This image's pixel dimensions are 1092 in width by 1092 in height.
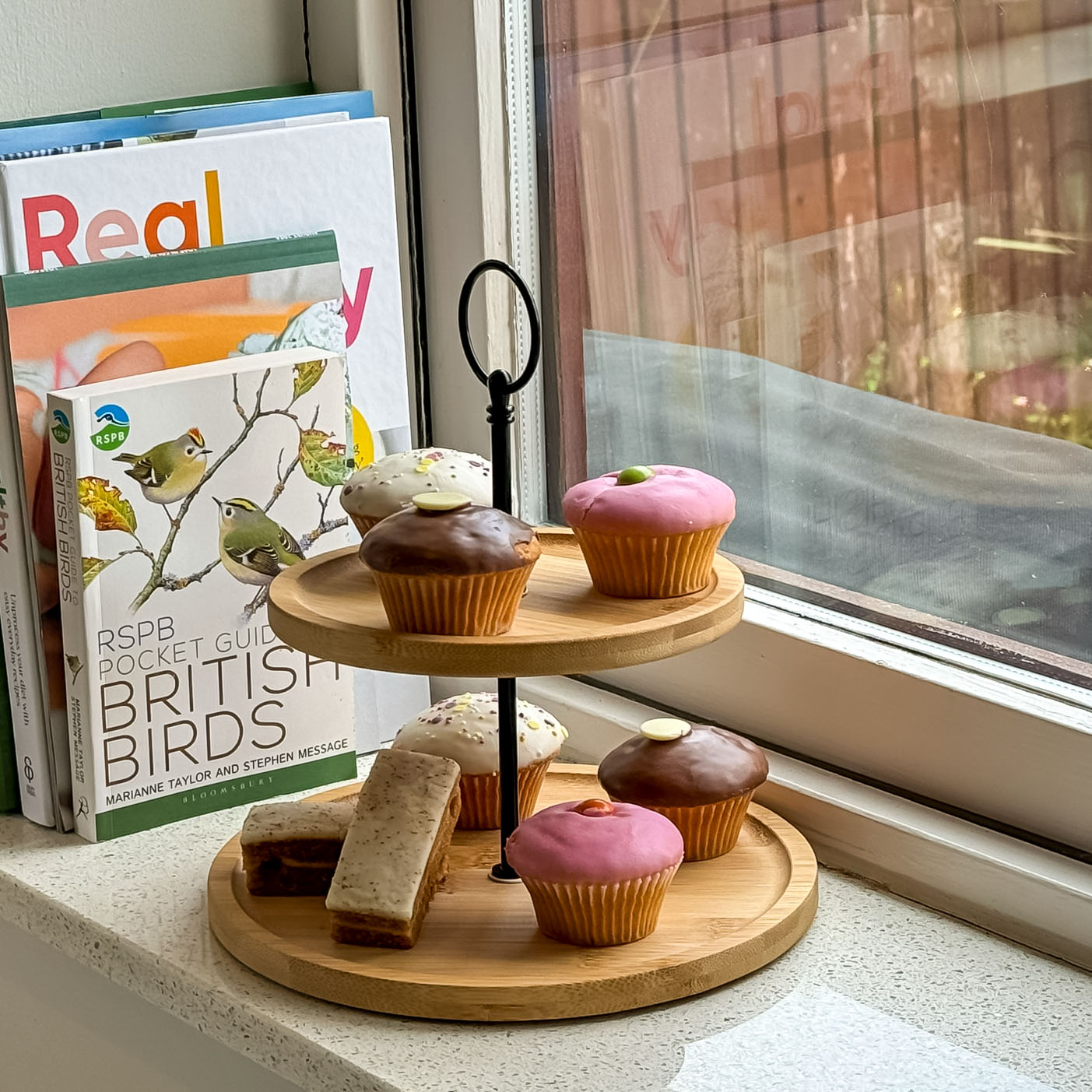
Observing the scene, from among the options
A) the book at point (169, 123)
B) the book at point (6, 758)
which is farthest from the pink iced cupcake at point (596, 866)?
the book at point (169, 123)

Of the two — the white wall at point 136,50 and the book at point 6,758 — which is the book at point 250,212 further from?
the white wall at point 136,50

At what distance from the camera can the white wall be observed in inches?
35.4

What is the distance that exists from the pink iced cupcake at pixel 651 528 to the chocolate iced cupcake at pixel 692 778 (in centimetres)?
9

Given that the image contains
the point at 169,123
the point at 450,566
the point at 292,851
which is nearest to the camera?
the point at 450,566

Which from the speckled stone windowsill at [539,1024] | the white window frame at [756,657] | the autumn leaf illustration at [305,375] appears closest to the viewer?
the speckled stone windowsill at [539,1024]

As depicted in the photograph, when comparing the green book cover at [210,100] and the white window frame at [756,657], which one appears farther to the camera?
the green book cover at [210,100]

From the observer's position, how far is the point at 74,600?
82 centimetres

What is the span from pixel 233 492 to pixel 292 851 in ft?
0.69

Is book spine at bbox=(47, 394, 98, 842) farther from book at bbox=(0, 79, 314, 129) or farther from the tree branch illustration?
book at bbox=(0, 79, 314, 129)

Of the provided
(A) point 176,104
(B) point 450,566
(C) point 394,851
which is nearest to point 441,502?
(B) point 450,566

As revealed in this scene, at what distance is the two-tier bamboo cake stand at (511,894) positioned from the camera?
0.68m

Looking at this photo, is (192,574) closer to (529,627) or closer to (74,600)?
(74,600)

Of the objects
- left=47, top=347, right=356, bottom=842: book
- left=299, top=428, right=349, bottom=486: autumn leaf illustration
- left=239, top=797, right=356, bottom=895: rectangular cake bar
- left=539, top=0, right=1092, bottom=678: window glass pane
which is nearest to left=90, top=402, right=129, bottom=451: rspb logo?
left=47, top=347, right=356, bottom=842: book

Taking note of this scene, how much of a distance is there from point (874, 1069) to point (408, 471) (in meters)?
0.36
